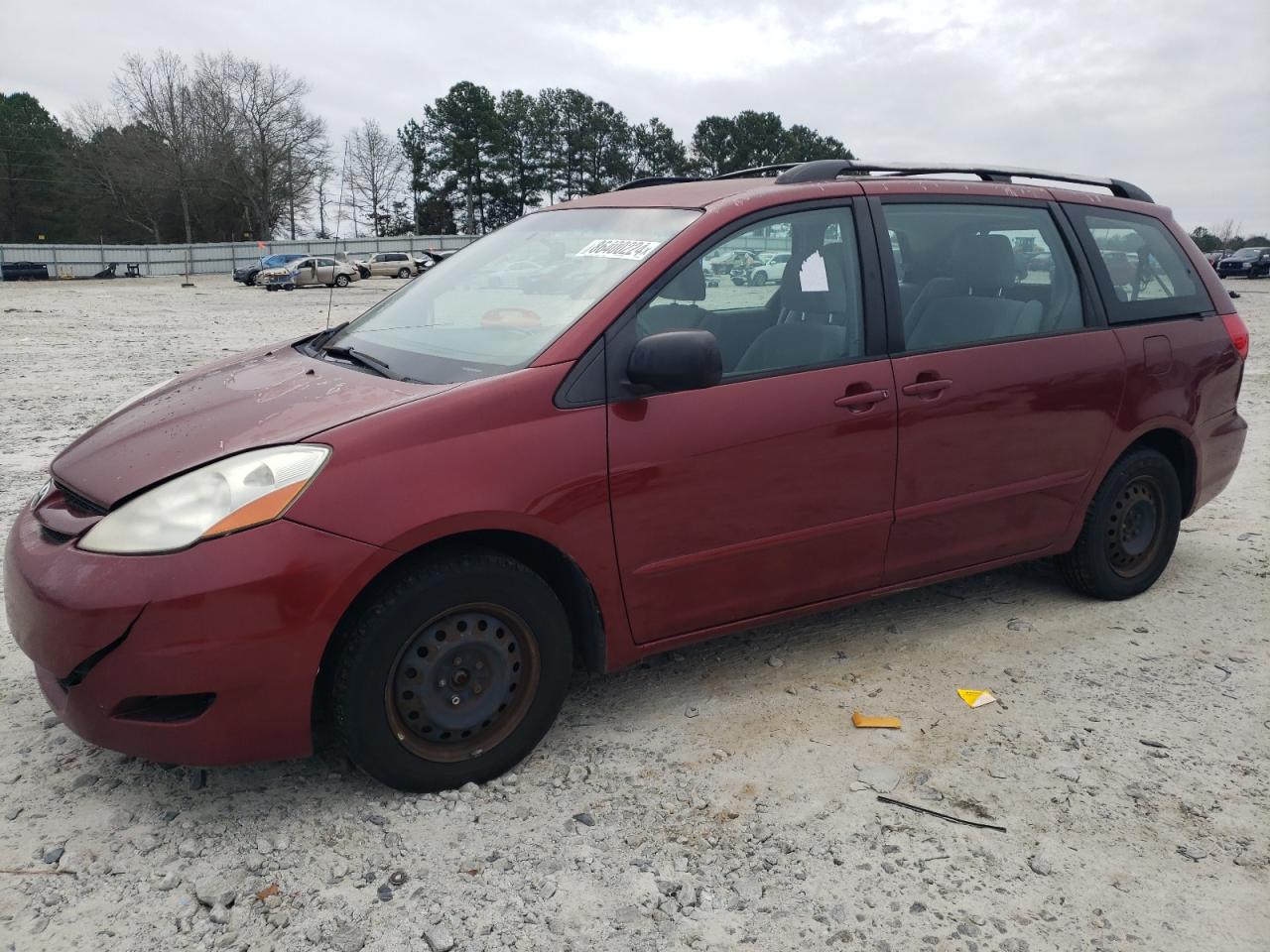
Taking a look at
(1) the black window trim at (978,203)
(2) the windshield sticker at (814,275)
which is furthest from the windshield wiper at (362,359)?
(1) the black window trim at (978,203)

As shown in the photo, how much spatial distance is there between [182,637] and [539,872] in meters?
1.08

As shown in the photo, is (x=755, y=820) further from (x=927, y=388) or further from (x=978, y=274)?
(x=978, y=274)

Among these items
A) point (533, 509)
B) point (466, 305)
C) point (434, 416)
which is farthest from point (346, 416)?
point (466, 305)

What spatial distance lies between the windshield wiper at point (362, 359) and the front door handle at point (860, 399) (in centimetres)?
147

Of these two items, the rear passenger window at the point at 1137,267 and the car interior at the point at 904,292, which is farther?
the rear passenger window at the point at 1137,267

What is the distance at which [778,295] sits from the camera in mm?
3494

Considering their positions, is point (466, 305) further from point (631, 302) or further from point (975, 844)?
point (975, 844)

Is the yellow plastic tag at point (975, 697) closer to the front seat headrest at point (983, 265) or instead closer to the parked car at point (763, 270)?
the front seat headrest at point (983, 265)

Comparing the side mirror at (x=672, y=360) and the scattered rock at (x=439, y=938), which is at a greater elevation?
the side mirror at (x=672, y=360)

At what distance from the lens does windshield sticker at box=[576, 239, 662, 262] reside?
10.7 ft

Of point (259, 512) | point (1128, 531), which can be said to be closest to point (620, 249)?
point (259, 512)

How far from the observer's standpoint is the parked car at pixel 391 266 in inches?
1939

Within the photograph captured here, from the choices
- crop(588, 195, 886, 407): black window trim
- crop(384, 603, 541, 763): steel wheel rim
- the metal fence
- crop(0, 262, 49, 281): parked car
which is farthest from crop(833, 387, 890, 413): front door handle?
the metal fence

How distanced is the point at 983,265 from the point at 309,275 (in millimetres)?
40190
